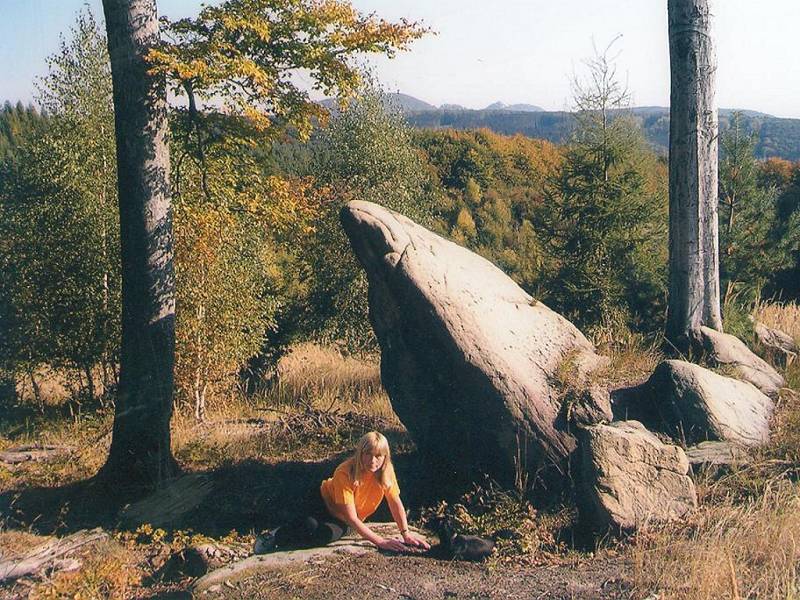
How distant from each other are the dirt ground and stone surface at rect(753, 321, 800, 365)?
182 inches

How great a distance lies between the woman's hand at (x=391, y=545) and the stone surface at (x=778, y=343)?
204 inches

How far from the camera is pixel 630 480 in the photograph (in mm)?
5699

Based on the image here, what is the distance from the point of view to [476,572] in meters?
5.18

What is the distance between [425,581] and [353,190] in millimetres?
12498

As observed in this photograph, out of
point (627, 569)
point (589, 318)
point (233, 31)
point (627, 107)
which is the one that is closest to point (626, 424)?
point (627, 569)

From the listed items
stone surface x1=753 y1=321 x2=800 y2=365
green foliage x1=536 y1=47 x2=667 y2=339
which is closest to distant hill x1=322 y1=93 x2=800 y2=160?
green foliage x1=536 y1=47 x2=667 y2=339

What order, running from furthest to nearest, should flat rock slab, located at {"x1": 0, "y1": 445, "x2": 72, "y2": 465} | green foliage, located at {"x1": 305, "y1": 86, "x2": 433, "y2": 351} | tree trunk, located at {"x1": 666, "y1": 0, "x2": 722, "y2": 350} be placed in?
1. green foliage, located at {"x1": 305, "y1": 86, "x2": 433, "y2": 351}
2. tree trunk, located at {"x1": 666, "y1": 0, "x2": 722, "y2": 350}
3. flat rock slab, located at {"x1": 0, "y1": 445, "x2": 72, "y2": 465}

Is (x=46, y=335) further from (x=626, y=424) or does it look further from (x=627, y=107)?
(x=627, y=107)

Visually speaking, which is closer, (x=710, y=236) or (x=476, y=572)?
(x=476, y=572)

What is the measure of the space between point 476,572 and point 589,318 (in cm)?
780

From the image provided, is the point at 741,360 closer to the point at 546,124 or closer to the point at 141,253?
the point at 141,253

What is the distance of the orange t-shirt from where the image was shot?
557 centimetres

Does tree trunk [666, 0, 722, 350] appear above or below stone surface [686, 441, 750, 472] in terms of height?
above

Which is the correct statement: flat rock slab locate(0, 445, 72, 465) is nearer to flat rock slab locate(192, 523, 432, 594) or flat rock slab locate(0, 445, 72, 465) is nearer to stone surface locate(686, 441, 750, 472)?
flat rock slab locate(192, 523, 432, 594)
